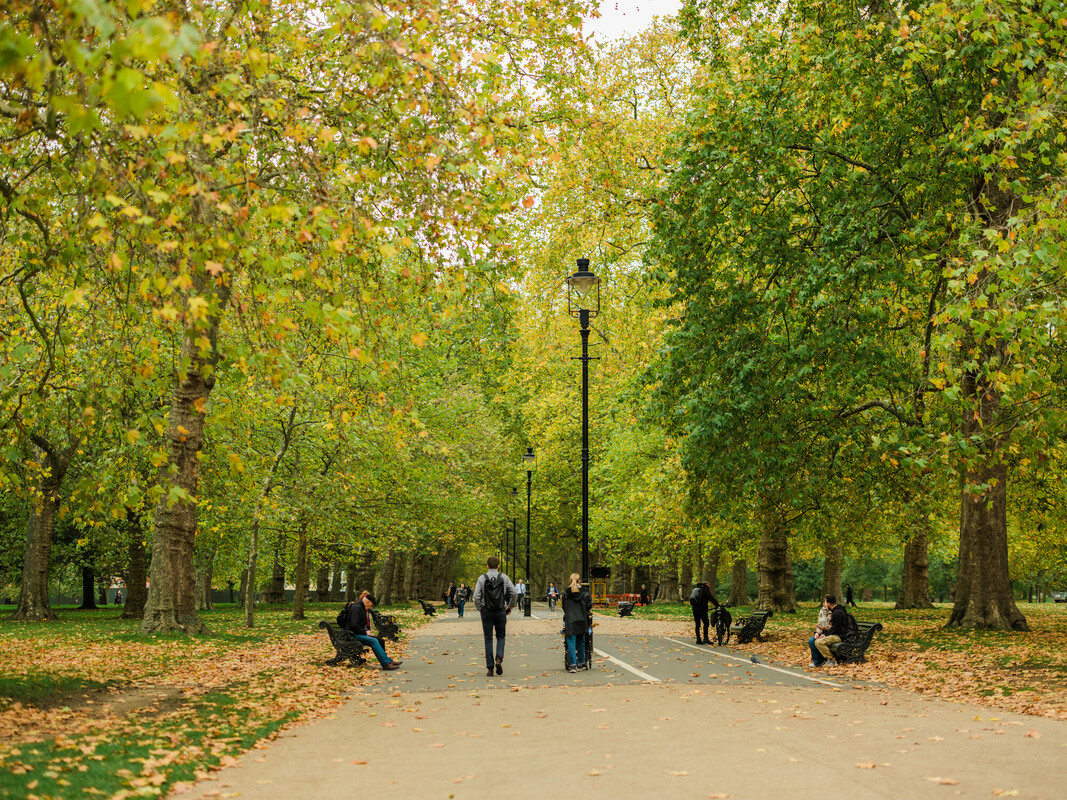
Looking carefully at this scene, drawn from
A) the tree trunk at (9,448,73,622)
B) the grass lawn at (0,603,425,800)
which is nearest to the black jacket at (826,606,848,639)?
the grass lawn at (0,603,425,800)

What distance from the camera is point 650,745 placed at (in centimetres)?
798

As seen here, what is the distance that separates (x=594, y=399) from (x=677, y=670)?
33.0 m

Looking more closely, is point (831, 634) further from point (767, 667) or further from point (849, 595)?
point (849, 595)

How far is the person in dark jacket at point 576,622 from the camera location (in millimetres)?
14109

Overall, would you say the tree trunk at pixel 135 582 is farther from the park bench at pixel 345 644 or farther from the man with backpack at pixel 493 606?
the man with backpack at pixel 493 606

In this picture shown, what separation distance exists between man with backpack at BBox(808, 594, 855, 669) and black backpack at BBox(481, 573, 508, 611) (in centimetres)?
520

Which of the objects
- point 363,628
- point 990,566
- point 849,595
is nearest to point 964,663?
point 990,566

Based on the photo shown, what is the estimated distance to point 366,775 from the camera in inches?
270

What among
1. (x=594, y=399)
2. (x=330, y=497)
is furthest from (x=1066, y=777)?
(x=594, y=399)

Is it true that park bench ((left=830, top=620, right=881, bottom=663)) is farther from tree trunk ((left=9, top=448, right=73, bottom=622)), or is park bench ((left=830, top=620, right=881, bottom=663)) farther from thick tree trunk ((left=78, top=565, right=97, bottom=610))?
thick tree trunk ((left=78, top=565, right=97, bottom=610))

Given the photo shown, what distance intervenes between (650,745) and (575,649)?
6322mm

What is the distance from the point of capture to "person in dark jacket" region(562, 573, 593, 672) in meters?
14.1

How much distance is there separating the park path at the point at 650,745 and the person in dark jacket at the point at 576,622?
109cm

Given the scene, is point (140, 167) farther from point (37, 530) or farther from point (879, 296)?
point (37, 530)
